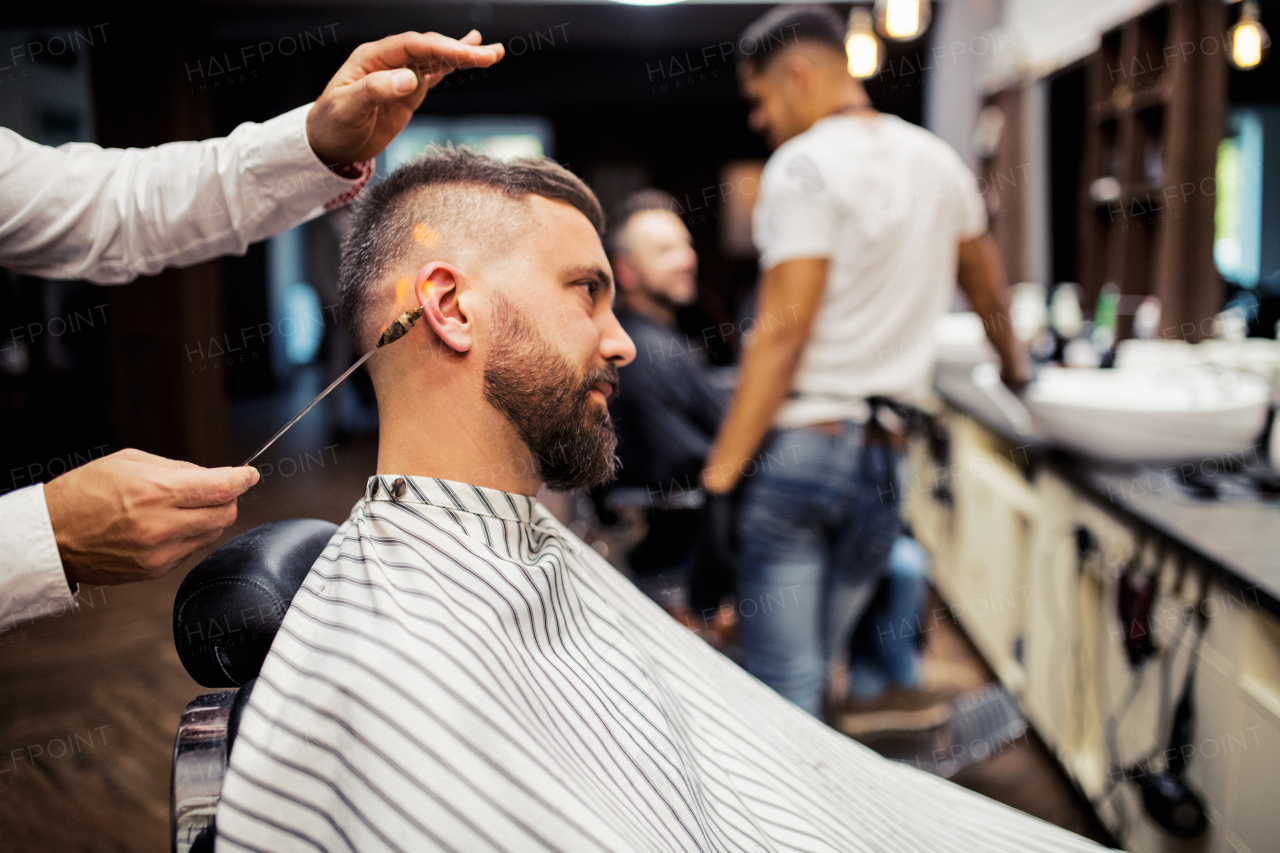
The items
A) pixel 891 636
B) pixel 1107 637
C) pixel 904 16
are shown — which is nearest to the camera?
pixel 1107 637

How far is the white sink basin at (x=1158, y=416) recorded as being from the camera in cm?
180

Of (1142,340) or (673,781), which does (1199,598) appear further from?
(1142,340)

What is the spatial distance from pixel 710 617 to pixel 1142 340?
6.27ft

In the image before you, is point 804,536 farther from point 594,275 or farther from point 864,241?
point 594,275

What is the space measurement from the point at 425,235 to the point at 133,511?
45cm

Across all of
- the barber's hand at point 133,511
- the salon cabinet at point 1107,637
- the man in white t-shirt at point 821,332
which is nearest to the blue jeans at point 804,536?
the man in white t-shirt at point 821,332

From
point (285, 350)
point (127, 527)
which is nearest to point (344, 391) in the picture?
point (285, 350)

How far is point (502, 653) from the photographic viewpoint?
84 centimetres

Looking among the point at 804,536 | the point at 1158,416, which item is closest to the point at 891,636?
the point at 804,536

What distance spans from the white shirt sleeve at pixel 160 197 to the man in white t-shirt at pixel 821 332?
0.95 metres

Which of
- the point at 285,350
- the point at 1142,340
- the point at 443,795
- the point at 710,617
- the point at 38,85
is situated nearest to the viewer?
the point at 443,795

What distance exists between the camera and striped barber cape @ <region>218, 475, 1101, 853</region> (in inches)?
28.7

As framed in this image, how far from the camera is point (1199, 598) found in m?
1.54

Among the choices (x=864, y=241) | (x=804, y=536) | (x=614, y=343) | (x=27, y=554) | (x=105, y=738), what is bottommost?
(x=105, y=738)
